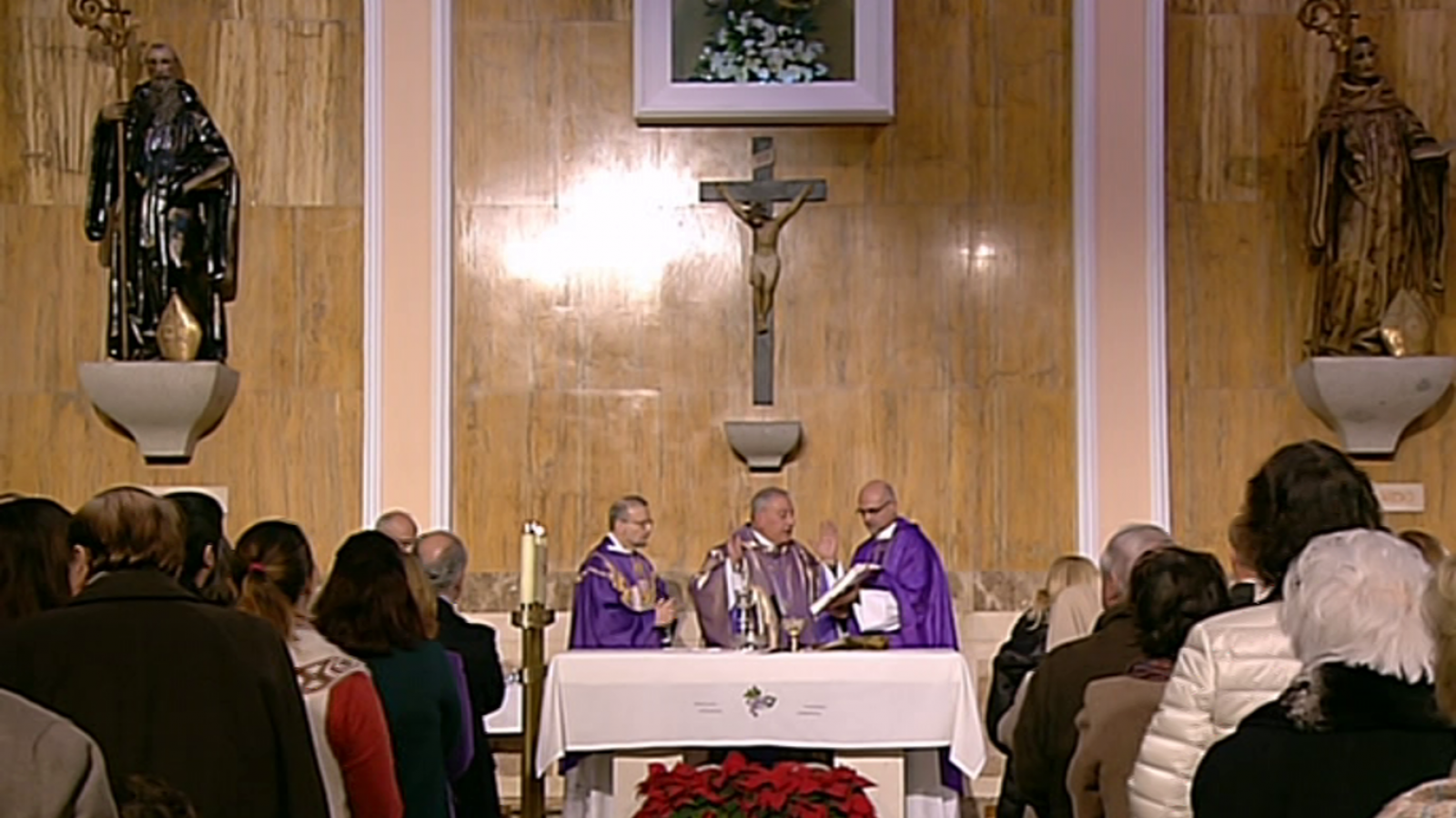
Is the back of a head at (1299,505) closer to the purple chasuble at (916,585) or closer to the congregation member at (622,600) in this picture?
the purple chasuble at (916,585)

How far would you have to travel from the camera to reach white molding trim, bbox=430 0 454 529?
11016 mm

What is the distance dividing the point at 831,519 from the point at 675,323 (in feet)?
4.11

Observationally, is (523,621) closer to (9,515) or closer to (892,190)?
(9,515)

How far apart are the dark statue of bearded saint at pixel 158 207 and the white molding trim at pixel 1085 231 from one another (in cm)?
417

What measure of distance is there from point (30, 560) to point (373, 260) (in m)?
6.94

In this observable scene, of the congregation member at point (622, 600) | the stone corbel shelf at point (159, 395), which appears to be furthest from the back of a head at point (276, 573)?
the stone corbel shelf at point (159, 395)

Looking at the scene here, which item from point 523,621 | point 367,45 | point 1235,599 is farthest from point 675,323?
point 1235,599

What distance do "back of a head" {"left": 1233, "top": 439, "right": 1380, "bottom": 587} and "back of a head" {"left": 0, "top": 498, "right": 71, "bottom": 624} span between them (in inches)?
88.5

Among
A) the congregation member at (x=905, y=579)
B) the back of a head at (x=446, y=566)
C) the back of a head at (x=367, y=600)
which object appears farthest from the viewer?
the congregation member at (x=905, y=579)

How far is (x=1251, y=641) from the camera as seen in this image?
3.99m

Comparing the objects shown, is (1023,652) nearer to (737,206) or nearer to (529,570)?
(529,570)

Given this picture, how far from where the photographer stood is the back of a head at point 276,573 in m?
4.73

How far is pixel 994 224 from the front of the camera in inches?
440

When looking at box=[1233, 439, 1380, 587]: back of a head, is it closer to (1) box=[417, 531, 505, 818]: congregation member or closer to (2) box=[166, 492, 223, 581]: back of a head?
(2) box=[166, 492, 223, 581]: back of a head
